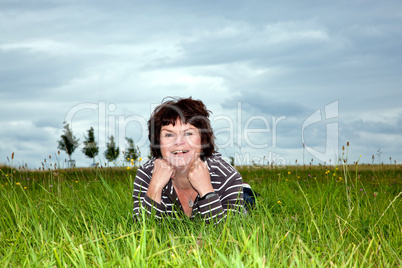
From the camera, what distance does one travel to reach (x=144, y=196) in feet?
13.6

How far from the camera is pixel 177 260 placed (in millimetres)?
2584

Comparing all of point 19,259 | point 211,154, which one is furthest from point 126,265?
point 211,154

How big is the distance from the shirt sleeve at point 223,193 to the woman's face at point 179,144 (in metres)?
0.35

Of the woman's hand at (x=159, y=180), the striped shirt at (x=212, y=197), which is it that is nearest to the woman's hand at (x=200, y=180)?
the striped shirt at (x=212, y=197)

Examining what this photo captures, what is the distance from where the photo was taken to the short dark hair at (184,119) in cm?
425

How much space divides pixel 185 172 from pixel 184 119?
23.3 inches

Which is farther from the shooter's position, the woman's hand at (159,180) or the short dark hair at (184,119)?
the short dark hair at (184,119)

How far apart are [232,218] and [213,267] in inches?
54.8

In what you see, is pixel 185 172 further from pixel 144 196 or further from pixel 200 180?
pixel 144 196

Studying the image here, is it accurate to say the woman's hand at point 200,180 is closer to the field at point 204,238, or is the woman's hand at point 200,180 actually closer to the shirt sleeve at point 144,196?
the field at point 204,238

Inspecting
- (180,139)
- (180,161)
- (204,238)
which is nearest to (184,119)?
(180,139)

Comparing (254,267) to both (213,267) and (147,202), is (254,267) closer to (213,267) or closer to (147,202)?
(213,267)

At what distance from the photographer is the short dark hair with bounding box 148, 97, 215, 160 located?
4.25 meters

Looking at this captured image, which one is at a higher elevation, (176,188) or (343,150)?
(343,150)
